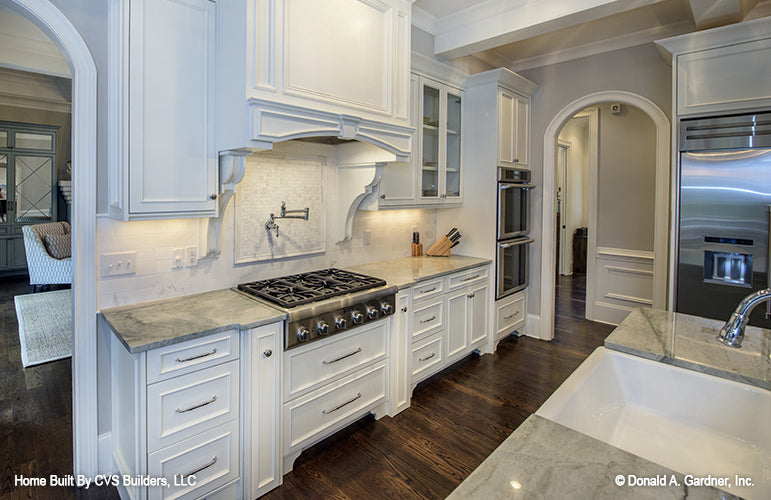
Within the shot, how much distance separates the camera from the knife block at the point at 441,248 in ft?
12.9

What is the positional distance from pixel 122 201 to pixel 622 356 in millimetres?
2134

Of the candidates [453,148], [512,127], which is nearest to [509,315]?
[453,148]

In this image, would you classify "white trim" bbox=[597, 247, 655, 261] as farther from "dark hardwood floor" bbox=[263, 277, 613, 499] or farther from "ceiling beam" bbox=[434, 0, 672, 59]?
"ceiling beam" bbox=[434, 0, 672, 59]

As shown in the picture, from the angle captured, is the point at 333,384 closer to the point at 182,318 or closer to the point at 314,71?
the point at 182,318

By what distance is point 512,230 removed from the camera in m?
4.00

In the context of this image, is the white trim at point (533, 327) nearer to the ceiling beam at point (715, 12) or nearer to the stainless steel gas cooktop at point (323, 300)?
the stainless steel gas cooktop at point (323, 300)

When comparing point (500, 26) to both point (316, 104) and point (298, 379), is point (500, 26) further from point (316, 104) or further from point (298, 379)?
point (298, 379)

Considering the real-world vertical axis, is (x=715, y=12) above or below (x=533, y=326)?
above

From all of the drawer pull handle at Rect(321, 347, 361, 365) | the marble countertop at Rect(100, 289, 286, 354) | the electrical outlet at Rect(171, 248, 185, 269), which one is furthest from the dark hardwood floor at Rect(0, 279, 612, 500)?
the electrical outlet at Rect(171, 248, 185, 269)

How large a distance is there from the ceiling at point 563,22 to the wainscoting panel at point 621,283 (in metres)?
2.20

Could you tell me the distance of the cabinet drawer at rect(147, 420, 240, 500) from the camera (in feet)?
5.75

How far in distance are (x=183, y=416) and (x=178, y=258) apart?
887mm

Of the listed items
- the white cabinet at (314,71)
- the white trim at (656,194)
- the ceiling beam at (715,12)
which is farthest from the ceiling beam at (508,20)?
the white trim at (656,194)

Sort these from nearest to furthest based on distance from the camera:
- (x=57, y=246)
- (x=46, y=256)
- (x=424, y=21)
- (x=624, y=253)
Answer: (x=424, y=21) < (x=624, y=253) < (x=46, y=256) < (x=57, y=246)
